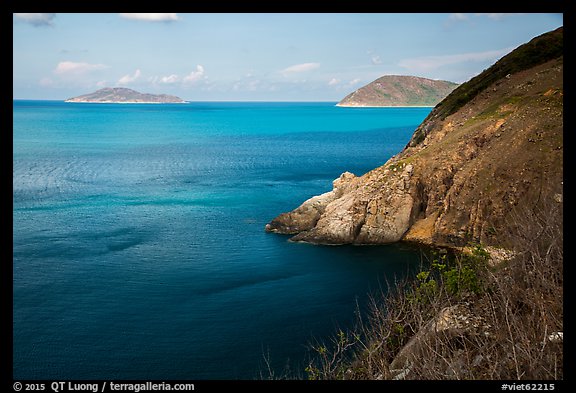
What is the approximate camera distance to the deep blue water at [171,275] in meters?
27.6

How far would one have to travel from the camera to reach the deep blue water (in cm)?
2761

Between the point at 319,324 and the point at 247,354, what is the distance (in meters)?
5.35

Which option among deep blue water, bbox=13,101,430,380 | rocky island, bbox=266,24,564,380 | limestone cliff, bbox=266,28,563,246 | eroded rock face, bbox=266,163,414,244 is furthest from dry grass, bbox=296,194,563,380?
eroded rock face, bbox=266,163,414,244

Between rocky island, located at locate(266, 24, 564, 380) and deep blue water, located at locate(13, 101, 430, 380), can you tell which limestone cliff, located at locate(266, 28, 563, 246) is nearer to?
rocky island, located at locate(266, 24, 564, 380)

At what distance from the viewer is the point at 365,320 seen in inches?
1216

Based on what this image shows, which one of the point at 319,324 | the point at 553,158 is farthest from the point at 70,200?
the point at 553,158

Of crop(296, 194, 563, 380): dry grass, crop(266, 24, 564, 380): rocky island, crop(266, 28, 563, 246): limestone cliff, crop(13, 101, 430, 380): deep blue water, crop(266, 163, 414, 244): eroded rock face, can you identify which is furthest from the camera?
crop(266, 163, 414, 244): eroded rock face

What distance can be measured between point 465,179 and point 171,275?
2710cm

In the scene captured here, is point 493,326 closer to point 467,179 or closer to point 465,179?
point 467,179

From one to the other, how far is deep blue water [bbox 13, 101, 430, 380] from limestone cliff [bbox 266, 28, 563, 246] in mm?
3203

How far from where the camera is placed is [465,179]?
152ft

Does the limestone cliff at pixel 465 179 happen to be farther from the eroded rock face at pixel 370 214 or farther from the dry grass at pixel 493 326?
the dry grass at pixel 493 326

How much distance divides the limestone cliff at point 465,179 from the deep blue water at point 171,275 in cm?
320
